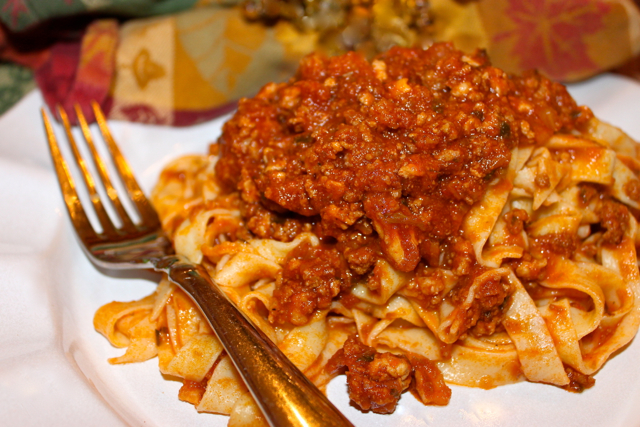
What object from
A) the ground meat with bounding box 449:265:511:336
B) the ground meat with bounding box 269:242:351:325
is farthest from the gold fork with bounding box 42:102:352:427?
the ground meat with bounding box 449:265:511:336

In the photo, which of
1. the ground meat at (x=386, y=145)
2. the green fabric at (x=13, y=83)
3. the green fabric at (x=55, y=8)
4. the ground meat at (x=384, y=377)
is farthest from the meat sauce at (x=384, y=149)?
the green fabric at (x=13, y=83)

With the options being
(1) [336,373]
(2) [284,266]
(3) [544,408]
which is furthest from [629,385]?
(2) [284,266]

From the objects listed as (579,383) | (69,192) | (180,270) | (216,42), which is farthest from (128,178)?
(579,383)

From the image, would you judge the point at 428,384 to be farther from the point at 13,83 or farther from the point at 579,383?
the point at 13,83

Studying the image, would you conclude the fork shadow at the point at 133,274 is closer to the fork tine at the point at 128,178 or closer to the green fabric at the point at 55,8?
the fork tine at the point at 128,178

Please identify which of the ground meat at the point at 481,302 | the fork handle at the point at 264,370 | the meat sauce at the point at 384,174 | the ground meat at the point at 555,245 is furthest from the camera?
the ground meat at the point at 555,245
